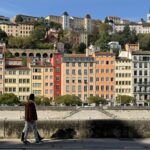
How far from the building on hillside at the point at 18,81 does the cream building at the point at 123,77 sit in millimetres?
17796

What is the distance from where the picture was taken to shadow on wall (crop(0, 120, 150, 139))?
47.7 ft

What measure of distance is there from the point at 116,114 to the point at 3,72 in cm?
3709

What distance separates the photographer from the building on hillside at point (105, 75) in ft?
342

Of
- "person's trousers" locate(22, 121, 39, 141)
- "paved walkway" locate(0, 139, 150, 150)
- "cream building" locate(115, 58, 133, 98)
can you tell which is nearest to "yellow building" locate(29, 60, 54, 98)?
"cream building" locate(115, 58, 133, 98)

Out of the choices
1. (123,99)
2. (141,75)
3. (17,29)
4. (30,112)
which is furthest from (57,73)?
(17,29)

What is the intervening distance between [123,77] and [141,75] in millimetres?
3849

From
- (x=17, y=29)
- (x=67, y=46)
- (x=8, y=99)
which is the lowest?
(x=8, y=99)

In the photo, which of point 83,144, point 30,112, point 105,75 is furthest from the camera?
point 105,75

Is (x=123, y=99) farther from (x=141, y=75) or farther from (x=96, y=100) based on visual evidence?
(x=141, y=75)

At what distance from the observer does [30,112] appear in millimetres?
13602

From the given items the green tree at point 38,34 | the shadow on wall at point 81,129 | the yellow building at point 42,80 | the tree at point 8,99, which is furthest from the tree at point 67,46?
the shadow on wall at point 81,129

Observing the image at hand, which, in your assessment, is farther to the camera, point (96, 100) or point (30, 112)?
point (96, 100)

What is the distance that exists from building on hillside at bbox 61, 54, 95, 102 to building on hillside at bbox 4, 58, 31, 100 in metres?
7.58

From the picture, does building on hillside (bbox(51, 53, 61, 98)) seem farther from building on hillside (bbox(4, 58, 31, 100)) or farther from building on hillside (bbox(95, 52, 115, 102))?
building on hillside (bbox(95, 52, 115, 102))
